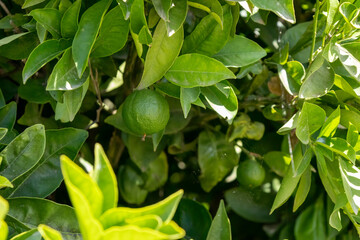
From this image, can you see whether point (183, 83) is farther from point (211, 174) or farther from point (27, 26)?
point (211, 174)

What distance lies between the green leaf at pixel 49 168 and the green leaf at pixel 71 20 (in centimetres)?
16

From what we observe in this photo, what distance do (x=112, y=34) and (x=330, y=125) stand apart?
40cm

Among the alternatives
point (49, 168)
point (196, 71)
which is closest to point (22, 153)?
point (49, 168)

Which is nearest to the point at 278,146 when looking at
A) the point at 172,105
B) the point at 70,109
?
the point at 172,105

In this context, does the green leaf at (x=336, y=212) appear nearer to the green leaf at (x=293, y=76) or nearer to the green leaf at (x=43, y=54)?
the green leaf at (x=293, y=76)

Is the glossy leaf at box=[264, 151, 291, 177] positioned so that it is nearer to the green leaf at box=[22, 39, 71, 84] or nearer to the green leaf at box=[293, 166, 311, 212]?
the green leaf at box=[293, 166, 311, 212]

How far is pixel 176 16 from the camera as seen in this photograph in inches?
31.5

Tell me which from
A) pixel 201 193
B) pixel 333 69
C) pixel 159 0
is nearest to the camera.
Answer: pixel 159 0

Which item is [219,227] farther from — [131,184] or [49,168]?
[131,184]

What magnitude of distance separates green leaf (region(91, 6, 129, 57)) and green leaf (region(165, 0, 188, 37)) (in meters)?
0.08

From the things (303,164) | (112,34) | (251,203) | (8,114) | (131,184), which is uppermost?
(112,34)

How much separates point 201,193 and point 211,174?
18 cm

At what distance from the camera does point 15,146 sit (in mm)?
797

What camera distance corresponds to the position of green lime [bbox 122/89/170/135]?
2.82 feet
